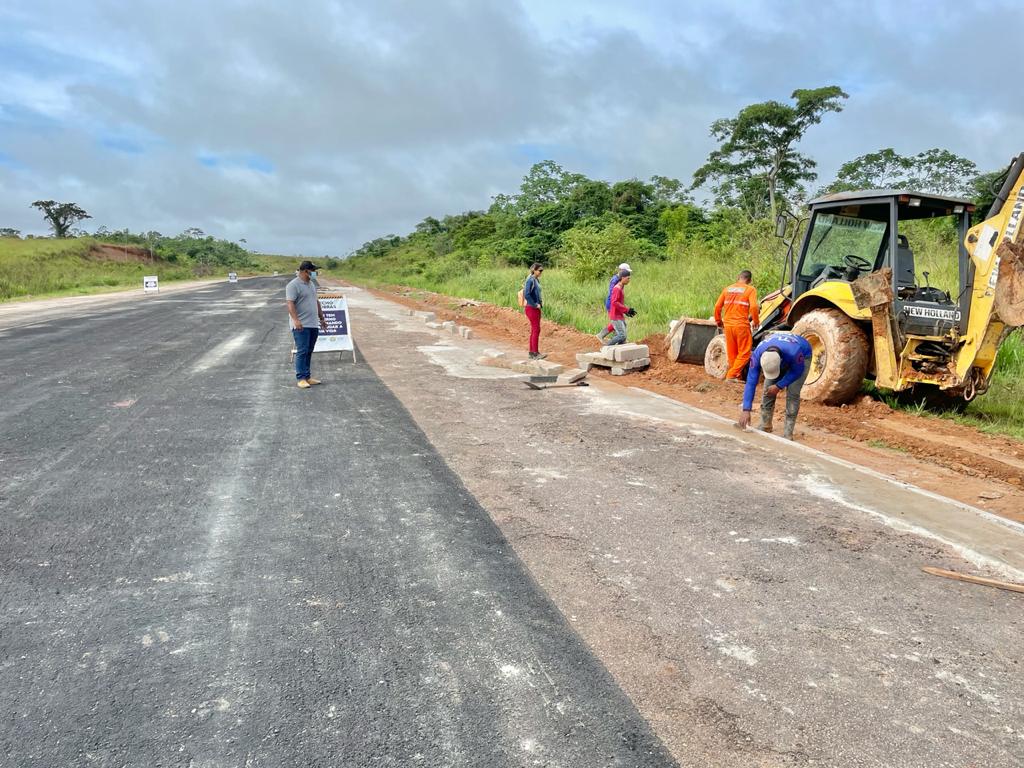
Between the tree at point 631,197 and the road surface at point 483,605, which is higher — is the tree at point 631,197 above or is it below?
above

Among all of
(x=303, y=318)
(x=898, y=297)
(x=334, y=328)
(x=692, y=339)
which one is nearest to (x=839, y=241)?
(x=898, y=297)

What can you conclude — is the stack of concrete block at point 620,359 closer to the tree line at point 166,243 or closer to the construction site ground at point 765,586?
the construction site ground at point 765,586

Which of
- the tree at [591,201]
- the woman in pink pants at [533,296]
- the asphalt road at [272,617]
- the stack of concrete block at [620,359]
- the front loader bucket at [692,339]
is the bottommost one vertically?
the asphalt road at [272,617]

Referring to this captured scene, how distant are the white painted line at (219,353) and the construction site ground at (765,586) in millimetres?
5185

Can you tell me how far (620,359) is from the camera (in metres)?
10.8

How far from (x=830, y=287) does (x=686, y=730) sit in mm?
7523

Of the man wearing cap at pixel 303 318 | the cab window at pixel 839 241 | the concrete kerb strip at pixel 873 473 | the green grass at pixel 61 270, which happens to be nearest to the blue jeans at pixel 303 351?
the man wearing cap at pixel 303 318

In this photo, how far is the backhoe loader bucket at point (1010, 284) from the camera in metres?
6.66

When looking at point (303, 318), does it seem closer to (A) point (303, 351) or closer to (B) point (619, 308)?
(A) point (303, 351)

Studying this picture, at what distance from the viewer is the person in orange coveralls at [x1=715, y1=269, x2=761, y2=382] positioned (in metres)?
9.16

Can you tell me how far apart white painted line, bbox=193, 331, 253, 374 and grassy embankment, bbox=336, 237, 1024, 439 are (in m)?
7.78

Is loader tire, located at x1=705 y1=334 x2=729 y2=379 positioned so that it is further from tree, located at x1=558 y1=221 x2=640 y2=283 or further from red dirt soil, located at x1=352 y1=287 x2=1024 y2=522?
tree, located at x1=558 y1=221 x2=640 y2=283

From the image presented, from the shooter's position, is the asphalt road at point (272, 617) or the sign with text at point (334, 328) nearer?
the asphalt road at point (272, 617)

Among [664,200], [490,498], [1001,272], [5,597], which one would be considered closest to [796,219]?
[1001,272]
